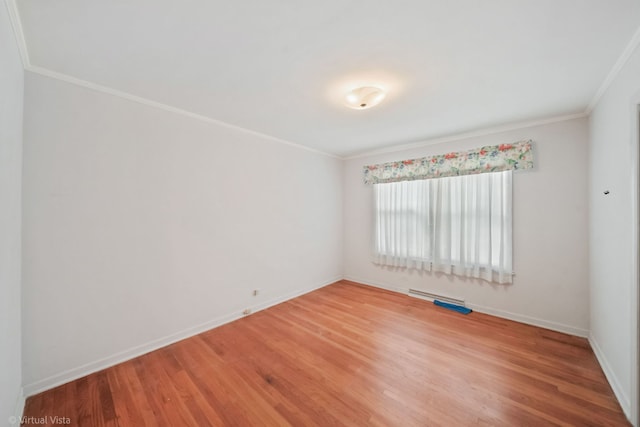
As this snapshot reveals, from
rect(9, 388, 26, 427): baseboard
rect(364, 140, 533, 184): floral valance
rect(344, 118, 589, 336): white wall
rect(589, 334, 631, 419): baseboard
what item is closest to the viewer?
rect(9, 388, 26, 427): baseboard

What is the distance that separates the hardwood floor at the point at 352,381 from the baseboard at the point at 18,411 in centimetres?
5

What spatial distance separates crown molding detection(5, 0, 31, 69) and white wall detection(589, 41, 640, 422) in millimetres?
3577

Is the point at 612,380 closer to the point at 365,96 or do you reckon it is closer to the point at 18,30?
the point at 365,96

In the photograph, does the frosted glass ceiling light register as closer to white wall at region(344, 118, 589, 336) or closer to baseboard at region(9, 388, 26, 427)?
white wall at region(344, 118, 589, 336)

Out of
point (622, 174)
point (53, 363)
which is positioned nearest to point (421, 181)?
point (622, 174)

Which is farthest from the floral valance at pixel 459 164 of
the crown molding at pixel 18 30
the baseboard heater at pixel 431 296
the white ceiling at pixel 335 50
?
the crown molding at pixel 18 30

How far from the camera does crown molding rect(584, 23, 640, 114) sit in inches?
58.2

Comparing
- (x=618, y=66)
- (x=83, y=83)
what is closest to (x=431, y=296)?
(x=618, y=66)

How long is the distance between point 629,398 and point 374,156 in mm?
3644

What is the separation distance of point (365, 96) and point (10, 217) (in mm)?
2519

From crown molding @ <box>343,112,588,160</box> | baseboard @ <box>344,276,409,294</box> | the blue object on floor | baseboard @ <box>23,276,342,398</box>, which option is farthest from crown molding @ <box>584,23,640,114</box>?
baseboard @ <box>23,276,342,398</box>

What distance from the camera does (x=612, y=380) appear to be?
182 centimetres

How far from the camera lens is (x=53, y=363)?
1.83 meters

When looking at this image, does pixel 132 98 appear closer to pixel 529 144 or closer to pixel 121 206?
pixel 121 206
